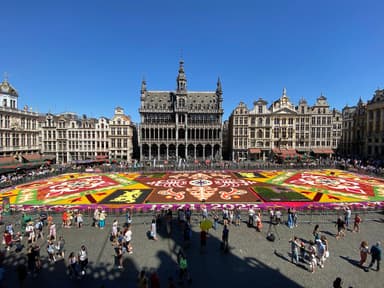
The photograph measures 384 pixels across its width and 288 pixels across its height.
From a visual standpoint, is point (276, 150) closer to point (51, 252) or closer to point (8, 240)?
point (51, 252)

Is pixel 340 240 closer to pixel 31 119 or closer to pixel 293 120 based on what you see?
pixel 293 120

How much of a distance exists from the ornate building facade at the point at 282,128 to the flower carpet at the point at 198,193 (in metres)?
30.2

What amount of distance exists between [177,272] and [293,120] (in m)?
66.8

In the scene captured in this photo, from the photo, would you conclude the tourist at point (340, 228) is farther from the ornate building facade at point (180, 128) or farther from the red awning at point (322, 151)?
the red awning at point (322, 151)

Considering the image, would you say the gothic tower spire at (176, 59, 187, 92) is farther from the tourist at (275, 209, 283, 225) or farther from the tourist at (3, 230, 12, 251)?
the tourist at (3, 230, 12, 251)

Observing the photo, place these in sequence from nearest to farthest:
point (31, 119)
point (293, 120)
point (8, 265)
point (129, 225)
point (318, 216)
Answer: point (8, 265) → point (129, 225) → point (318, 216) → point (31, 119) → point (293, 120)

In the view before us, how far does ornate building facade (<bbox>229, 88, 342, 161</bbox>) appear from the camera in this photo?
6488 cm

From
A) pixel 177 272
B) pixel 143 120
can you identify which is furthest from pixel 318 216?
pixel 143 120

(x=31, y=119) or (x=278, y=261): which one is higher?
(x=31, y=119)

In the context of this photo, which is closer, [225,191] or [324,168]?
[225,191]

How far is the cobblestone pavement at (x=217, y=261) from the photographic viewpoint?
1048 cm

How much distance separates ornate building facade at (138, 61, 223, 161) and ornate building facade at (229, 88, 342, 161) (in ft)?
25.8

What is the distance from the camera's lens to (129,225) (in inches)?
664

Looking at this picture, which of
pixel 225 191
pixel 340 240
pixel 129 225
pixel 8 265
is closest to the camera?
pixel 8 265
